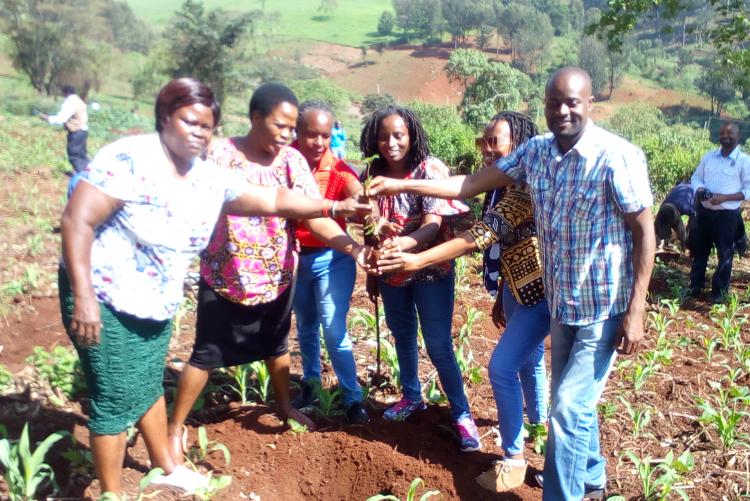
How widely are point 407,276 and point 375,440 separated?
0.85 meters

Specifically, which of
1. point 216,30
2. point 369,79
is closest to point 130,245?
point 216,30

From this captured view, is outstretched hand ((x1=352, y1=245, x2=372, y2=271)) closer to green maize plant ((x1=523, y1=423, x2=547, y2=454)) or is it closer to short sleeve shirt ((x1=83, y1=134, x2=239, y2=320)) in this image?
short sleeve shirt ((x1=83, y1=134, x2=239, y2=320))

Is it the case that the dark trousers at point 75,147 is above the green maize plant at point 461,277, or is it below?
above

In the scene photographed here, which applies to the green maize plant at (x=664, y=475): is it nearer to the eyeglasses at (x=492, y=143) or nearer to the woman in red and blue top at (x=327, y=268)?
the woman in red and blue top at (x=327, y=268)

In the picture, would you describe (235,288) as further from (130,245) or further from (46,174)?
(46,174)

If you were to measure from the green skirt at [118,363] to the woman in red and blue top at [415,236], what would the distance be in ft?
3.44

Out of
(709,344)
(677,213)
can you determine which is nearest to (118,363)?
(709,344)

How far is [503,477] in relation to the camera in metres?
2.85

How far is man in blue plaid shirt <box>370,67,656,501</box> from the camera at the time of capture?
225 centimetres

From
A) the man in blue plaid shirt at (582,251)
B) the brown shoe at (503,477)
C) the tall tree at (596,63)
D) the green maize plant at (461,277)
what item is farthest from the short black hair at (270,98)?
the tall tree at (596,63)

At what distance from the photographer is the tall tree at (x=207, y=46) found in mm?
32688

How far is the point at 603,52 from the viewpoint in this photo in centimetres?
6006

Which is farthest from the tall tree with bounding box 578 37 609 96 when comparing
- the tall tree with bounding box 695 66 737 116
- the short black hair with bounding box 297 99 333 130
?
the short black hair with bounding box 297 99 333 130

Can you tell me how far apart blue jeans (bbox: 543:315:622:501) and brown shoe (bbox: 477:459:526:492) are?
1.16ft
